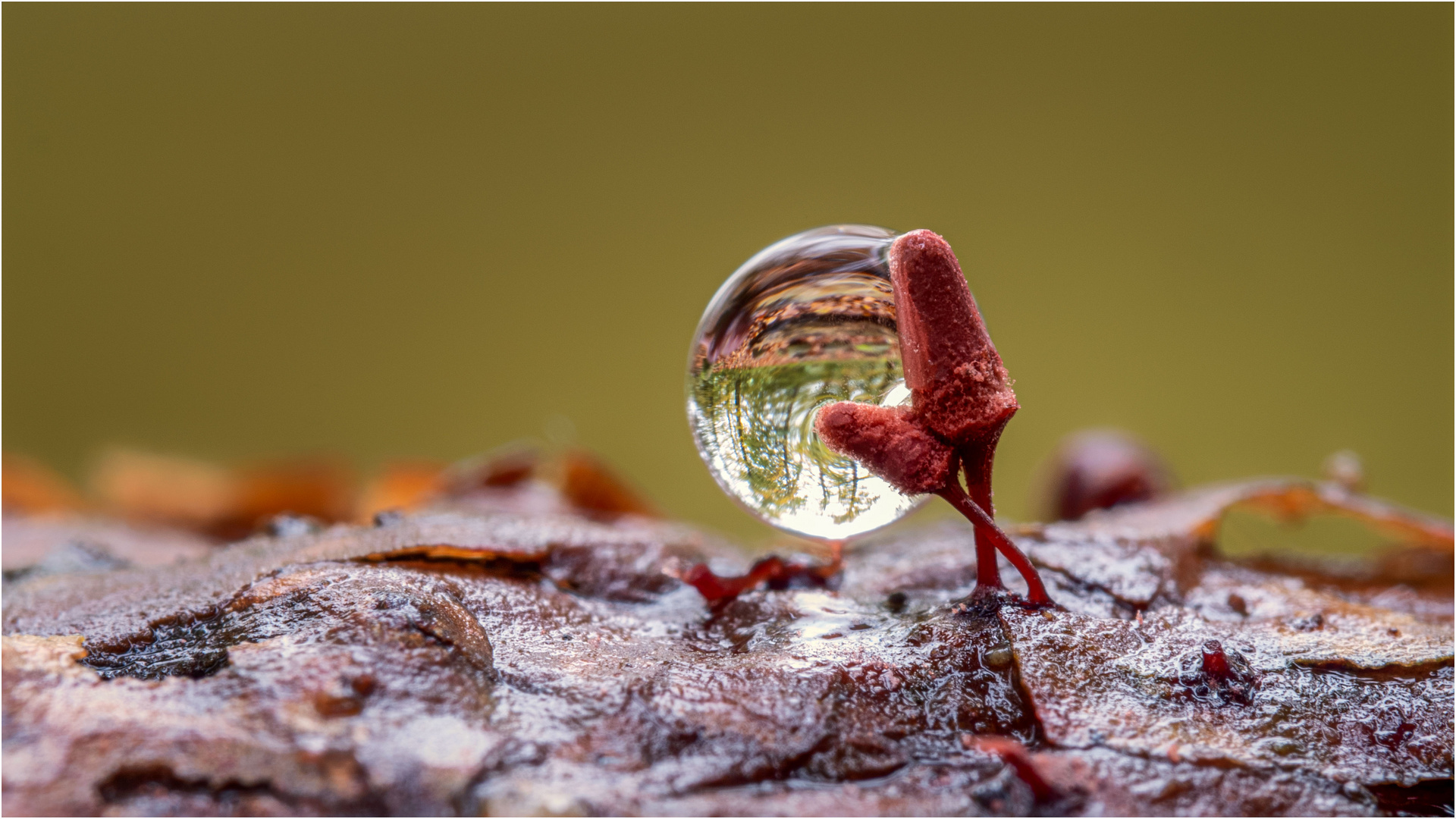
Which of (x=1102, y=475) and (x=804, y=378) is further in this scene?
(x=1102, y=475)

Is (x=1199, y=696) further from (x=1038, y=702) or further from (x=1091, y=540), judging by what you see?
(x=1091, y=540)

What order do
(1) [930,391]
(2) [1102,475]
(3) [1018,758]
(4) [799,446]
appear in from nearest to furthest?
1. (3) [1018,758]
2. (1) [930,391]
3. (4) [799,446]
4. (2) [1102,475]

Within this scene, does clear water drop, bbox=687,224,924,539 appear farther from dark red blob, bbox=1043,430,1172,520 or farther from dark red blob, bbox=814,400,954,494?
dark red blob, bbox=1043,430,1172,520

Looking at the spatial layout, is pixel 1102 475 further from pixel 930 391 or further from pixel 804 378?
pixel 930 391

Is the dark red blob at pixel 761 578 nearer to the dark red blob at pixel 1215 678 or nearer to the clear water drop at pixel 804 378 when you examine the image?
the clear water drop at pixel 804 378

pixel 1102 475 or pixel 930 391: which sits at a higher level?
pixel 930 391

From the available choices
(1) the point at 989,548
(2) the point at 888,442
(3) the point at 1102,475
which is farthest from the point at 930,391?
(3) the point at 1102,475
